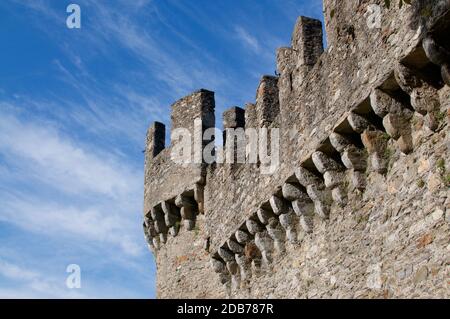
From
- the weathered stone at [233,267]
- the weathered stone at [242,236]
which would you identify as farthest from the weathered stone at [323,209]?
the weathered stone at [233,267]

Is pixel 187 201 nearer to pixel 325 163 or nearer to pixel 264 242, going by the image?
pixel 264 242

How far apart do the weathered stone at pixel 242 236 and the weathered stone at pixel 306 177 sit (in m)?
2.16

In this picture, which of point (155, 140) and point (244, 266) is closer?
point (244, 266)

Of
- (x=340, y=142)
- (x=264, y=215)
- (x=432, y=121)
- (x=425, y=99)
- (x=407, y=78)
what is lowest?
(x=432, y=121)

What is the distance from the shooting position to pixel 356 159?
895cm

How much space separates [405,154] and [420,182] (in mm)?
458

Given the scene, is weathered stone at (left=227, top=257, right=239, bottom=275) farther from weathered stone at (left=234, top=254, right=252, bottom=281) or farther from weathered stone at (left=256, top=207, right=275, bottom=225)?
weathered stone at (left=256, top=207, right=275, bottom=225)

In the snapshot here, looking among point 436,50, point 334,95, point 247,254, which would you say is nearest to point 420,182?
point 436,50

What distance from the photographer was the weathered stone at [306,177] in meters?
9.83

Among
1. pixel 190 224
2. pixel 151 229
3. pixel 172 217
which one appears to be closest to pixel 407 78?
pixel 190 224

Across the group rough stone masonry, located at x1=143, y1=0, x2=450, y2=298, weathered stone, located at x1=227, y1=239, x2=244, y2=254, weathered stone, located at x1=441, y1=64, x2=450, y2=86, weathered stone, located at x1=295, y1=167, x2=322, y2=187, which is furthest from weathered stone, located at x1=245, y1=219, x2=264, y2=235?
weathered stone, located at x1=441, y1=64, x2=450, y2=86

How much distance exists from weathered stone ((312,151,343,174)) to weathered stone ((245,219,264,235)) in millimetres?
2162

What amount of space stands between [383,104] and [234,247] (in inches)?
183

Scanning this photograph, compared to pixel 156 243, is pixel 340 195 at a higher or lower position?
lower
